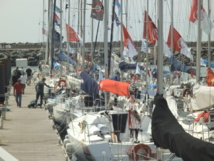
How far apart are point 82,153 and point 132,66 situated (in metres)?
16.8

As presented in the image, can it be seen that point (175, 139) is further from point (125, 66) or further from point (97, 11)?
point (125, 66)

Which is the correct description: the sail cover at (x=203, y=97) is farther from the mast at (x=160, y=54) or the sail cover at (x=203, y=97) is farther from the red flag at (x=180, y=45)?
the red flag at (x=180, y=45)

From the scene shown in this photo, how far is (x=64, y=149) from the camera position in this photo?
599 inches

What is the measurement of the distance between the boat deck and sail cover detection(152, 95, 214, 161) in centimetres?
562

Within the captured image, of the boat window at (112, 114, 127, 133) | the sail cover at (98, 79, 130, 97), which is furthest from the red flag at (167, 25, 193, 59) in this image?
the boat window at (112, 114, 127, 133)

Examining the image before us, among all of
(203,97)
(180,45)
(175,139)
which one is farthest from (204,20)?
(175,139)

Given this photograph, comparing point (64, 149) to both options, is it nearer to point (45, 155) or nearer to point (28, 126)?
point (45, 155)

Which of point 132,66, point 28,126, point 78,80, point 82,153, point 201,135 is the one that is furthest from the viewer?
point 132,66

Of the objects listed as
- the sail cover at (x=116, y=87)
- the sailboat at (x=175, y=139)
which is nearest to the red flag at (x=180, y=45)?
the sail cover at (x=116, y=87)

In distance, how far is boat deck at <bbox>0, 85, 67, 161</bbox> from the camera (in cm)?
1455

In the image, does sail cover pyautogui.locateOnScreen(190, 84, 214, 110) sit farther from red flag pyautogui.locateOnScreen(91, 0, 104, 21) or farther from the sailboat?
red flag pyautogui.locateOnScreen(91, 0, 104, 21)

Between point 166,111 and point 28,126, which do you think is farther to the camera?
point 28,126

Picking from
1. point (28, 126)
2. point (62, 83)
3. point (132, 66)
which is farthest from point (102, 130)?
point (132, 66)

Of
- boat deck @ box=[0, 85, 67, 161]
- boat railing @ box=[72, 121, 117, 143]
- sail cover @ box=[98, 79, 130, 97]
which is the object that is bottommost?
boat deck @ box=[0, 85, 67, 161]
